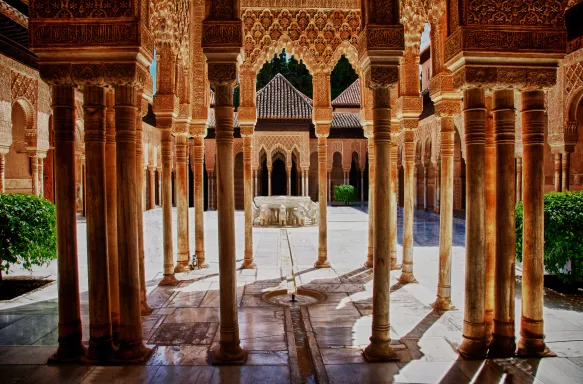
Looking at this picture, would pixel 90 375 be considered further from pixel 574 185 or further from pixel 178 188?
pixel 574 185

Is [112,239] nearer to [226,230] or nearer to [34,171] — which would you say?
[226,230]

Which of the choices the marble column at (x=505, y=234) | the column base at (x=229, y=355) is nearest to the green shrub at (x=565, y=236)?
the marble column at (x=505, y=234)

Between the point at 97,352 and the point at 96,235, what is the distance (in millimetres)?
1057

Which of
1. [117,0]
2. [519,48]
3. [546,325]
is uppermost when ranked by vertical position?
[117,0]

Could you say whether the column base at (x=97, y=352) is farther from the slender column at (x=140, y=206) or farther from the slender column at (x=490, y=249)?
the slender column at (x=490, y=249)

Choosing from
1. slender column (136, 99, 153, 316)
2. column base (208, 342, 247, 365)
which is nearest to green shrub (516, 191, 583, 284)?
column base (208, 342, 247, 365)

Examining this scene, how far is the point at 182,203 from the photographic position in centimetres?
791

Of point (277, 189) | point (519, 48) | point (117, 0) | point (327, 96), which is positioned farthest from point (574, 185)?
point (277, 189)

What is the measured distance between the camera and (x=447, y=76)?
5.57m

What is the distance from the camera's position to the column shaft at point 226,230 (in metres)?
3.97

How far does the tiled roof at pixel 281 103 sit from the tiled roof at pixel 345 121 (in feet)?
11.2

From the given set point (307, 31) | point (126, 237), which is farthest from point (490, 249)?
point (307, 31)

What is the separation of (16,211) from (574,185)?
13.9 meters

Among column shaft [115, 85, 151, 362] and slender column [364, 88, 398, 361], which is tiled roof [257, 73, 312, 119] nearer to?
column shaft [115, 85, 151, 362]
